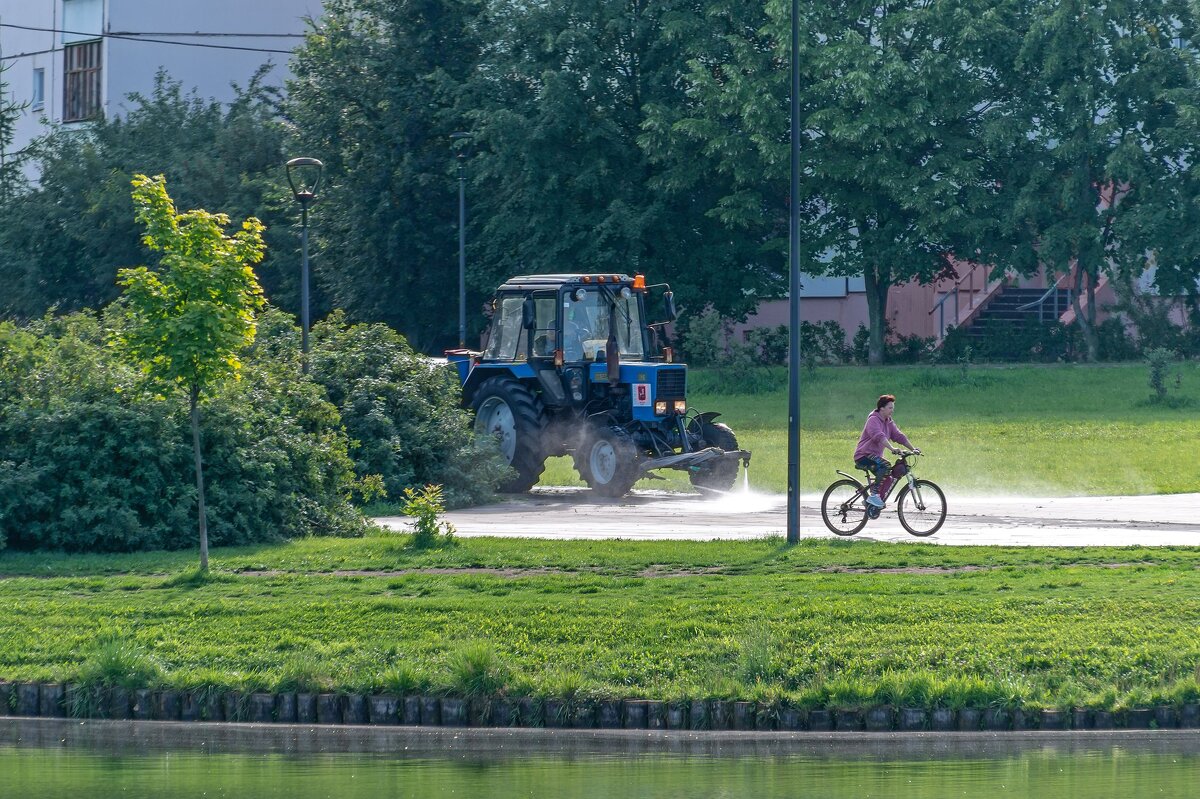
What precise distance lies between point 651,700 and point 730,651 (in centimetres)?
95

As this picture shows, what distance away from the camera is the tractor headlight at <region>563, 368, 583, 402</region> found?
27562mm

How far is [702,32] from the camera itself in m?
51.2

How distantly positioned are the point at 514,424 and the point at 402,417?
7.94ft

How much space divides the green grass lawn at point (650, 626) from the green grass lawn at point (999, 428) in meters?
11.7

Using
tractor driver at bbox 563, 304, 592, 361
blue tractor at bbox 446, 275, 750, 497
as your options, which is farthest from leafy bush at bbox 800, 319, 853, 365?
tractor driver at bbox 563, 304, 592, 361

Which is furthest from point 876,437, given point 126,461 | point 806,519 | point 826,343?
point 826,343

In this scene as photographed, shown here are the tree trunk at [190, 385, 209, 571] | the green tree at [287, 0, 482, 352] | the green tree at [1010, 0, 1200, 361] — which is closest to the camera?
the tree trunk at [190, 385, 209, 571]

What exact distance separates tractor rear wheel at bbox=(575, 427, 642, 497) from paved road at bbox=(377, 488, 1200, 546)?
267 mm

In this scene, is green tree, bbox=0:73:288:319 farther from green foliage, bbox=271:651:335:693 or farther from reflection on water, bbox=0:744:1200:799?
reflection on water, bbox=0:744:1200:799

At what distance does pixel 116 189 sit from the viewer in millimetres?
59812

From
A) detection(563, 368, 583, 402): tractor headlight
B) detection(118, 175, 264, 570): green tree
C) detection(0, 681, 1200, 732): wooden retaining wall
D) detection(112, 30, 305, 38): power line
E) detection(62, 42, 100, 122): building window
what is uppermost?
detection(112, 30, 305, 38): power line

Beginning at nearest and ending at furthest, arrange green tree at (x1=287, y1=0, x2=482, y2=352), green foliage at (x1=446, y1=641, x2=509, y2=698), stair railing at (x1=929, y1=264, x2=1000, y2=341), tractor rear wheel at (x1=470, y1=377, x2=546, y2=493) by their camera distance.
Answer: green foliage at (x1=446, y1=641, x2=509, y2=698) → tractor rear wheel at (x1=470, y1=377, x2=546, y2=493) → green tree at (x1=287, y1=0, x2=482, y2=352) → stair railing at (x1=929, y1=264, x2=1000, y2=341)

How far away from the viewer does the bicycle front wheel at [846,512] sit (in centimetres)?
2098

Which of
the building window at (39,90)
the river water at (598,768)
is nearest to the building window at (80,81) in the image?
the building window at (39,90)
